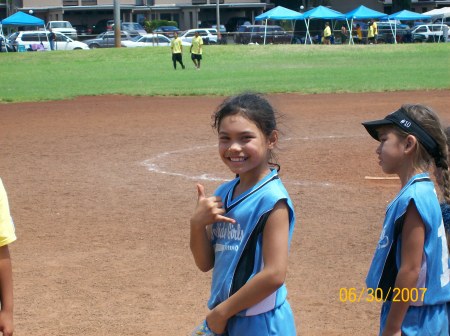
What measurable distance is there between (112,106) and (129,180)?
921 centimetres

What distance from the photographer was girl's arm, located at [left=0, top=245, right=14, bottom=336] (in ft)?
12.9

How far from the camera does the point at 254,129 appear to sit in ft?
11.2

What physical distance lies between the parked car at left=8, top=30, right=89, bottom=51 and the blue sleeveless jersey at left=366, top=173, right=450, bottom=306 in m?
50.7

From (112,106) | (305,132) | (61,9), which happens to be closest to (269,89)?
(112,106)

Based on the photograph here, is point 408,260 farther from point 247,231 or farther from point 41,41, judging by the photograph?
point 41,41

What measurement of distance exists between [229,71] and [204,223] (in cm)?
3037

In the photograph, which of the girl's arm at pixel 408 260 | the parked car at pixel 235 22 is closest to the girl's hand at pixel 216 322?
the girl's arm at pixel 408 260

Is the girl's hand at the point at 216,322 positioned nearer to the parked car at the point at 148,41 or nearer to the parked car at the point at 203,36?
the parked car at the point at 148,41

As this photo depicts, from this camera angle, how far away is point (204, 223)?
330 centimetres

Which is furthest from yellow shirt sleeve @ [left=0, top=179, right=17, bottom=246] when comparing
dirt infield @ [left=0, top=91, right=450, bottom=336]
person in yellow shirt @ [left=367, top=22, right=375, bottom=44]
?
person in yellow shirt @ [left=367, top=22, right=375, bottom=44]

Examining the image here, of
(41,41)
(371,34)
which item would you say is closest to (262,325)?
(371,34)

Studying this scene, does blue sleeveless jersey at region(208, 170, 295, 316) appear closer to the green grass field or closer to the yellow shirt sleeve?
the yellow shirt sleeve

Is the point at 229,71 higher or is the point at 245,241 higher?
the point at 245,241

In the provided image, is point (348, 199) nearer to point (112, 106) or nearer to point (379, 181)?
point (379, 181)
